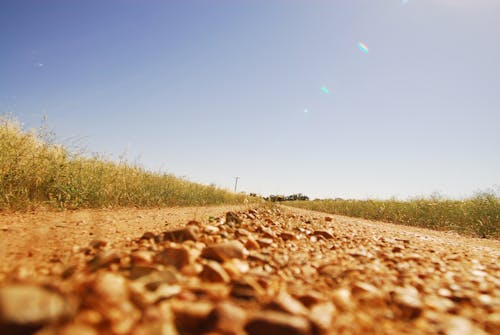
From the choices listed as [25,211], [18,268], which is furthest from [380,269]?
[25,211]

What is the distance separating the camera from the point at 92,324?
71 cm

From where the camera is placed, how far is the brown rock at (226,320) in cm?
81

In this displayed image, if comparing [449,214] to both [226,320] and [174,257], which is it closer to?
[174,257]

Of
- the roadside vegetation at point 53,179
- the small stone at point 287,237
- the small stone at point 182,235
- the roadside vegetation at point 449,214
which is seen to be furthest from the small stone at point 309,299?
the roadside vegetation at point 449,214

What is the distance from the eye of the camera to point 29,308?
652mm

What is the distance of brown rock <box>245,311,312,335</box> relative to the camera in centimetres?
82

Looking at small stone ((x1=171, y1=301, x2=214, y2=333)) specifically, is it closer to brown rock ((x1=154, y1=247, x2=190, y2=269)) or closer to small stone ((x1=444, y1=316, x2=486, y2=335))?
brown rock ((x1=154, y1=247, x2=190, y2=269))

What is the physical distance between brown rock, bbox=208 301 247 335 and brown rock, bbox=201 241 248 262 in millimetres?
684

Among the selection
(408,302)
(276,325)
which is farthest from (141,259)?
(408,302)

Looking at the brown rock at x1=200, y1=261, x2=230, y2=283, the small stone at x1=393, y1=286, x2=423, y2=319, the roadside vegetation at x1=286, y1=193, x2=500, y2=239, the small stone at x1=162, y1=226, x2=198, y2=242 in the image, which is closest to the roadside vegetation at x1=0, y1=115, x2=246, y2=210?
the small stone at x1=162, y1=226, x2=198, y2=242

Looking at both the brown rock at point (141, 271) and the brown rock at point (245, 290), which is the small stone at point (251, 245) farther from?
the brown rock at point (141, 271)

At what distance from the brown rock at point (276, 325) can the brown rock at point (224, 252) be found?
0.72 meters

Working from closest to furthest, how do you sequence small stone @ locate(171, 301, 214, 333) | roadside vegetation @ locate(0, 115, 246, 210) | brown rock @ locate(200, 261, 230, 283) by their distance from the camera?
small stone @ locate(171, 301, 214, 333), brown rock @ locate(200, 261, 230, 283), roadside vegetation @ locate(0, 115, 246, 210)

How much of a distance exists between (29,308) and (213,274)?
2.41ft
